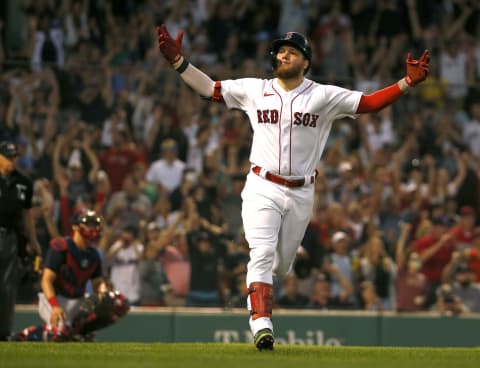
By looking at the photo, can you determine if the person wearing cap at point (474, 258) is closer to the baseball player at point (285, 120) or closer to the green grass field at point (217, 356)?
the green grass field at point (217, 356)

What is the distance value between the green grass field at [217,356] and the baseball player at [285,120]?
69cm

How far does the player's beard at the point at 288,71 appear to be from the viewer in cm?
884

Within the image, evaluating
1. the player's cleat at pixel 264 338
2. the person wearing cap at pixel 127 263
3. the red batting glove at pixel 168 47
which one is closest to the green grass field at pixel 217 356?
the player's cleat at pixel 264 338

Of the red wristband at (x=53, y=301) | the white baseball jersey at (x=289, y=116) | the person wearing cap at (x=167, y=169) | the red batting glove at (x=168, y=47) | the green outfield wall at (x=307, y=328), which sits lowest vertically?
the green outfield wall at (x=307, y=328)

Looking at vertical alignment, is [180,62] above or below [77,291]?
above

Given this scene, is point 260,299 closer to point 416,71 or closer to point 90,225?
point 416,71

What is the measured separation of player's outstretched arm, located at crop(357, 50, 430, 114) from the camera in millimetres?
8781

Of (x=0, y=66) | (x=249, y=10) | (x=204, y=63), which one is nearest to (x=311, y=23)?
(x=249, y=10)

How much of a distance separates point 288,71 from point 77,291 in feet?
13.1

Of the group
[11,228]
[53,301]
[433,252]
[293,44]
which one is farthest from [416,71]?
[433,252]

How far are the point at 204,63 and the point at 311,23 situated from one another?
3.16 m

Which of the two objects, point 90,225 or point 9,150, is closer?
point 9,150

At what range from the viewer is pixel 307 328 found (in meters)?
14.6

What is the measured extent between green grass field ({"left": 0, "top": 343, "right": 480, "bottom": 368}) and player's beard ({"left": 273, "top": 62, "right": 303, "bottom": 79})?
6.32 ft
